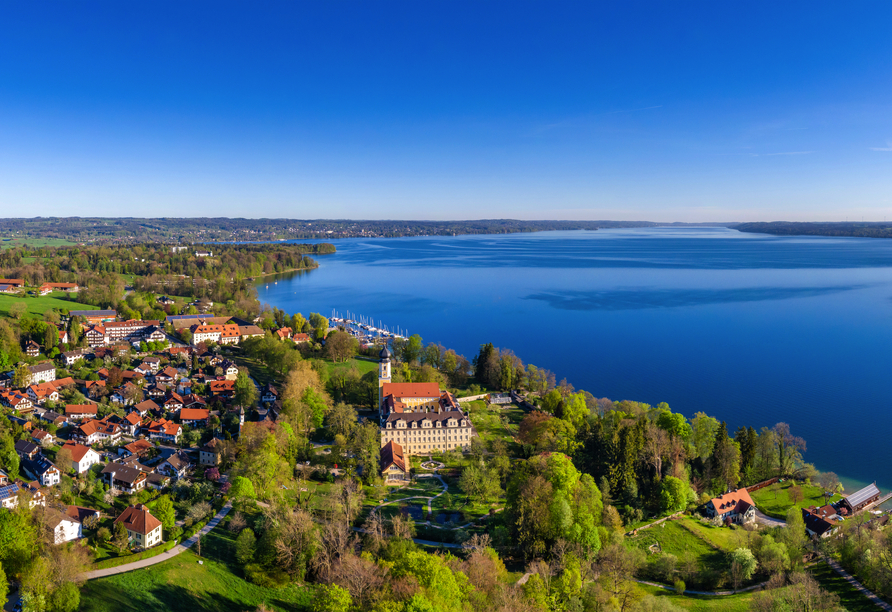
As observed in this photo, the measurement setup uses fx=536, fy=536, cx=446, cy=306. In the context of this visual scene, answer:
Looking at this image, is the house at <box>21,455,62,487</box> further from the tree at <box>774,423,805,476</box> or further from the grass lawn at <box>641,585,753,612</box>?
the tree at <box>774,423,805,476</box>

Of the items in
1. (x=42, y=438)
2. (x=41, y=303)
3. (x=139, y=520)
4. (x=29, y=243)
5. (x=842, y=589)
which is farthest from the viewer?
(x=29, y=243)

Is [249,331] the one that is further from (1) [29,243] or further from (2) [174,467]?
(1) [29,243]

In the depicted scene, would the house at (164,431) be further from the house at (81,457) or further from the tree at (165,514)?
the tree at (165,514)

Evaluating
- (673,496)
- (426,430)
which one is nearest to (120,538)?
(426,430)

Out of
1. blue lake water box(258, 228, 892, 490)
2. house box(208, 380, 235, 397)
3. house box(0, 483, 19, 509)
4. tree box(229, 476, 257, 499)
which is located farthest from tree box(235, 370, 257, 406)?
blue lake water box(258, 228, 892, 490)

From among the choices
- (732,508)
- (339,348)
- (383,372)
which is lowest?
(732,508)

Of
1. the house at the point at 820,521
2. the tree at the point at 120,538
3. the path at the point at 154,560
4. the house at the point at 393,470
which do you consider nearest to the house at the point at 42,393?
the tree at the point at 120,538

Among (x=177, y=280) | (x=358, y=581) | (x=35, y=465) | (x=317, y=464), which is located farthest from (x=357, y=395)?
(x=177, y=280)
